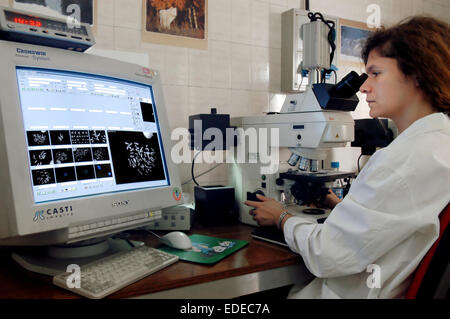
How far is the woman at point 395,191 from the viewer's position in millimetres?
810

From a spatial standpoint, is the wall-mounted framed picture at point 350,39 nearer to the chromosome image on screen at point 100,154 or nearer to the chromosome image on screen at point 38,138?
the chromosome image on screen at point 100,154

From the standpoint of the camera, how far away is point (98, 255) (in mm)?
948

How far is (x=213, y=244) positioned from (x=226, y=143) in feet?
1.71

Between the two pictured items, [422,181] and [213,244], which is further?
[213,244]

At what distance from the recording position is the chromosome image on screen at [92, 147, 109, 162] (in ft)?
2.95

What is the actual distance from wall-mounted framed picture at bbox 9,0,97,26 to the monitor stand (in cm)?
89

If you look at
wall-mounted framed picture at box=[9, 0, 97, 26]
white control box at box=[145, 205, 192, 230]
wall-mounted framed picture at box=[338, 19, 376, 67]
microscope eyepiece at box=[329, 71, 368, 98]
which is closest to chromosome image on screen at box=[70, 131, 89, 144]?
white control box at box=[145, 205, 192, 230]

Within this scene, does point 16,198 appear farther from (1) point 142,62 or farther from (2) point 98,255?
(1) point 142,62

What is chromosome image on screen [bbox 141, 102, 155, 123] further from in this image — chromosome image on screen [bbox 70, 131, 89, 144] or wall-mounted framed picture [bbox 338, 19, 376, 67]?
wall-mounted framed picture [bbox 338, 19, 376, 67]

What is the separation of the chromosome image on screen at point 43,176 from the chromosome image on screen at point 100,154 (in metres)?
0.12

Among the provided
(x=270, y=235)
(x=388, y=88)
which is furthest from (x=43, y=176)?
(x=388, y=88)

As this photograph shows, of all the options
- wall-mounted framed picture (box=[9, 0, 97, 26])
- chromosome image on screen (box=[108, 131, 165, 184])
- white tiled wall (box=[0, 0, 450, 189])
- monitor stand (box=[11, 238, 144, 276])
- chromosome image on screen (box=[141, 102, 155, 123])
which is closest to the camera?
monitor stand (box=[11, 238, 144, 276])

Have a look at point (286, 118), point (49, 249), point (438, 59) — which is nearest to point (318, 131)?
point (286, 118)

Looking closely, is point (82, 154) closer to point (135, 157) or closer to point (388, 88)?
point (135, 157)
